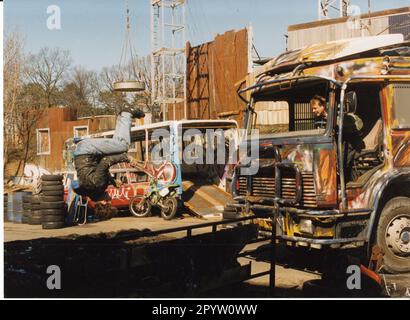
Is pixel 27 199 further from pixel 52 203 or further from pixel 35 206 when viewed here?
pixel 52 203

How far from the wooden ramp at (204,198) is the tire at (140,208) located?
1.05m

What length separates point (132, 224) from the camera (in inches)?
503

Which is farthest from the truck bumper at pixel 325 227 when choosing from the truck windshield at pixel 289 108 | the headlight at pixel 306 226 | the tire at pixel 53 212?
the tire at pixel 53 212

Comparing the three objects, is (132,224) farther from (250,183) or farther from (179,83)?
(179,83)

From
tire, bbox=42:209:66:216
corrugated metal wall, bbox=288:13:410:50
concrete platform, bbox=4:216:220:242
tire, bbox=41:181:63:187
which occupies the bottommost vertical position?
concrete platform, bbox=4:216:220:242

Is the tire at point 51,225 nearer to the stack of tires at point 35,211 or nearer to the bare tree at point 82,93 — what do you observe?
the stack of tires at point 35,211

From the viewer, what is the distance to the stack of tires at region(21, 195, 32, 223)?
42.7ft

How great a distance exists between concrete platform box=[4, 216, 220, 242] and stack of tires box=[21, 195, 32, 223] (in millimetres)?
199

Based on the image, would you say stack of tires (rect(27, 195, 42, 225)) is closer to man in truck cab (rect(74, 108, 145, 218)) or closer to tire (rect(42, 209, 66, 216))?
tire (rect(42, 209, 66, 216))

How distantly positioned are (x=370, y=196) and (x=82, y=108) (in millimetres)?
24035

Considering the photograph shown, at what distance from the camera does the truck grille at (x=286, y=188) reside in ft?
21.0

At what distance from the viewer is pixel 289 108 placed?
8172 millimetres

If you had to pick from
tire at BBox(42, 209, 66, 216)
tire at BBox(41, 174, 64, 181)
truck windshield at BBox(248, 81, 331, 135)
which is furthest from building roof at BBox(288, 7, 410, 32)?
tire at BBox(42, 209, 66, 216)
